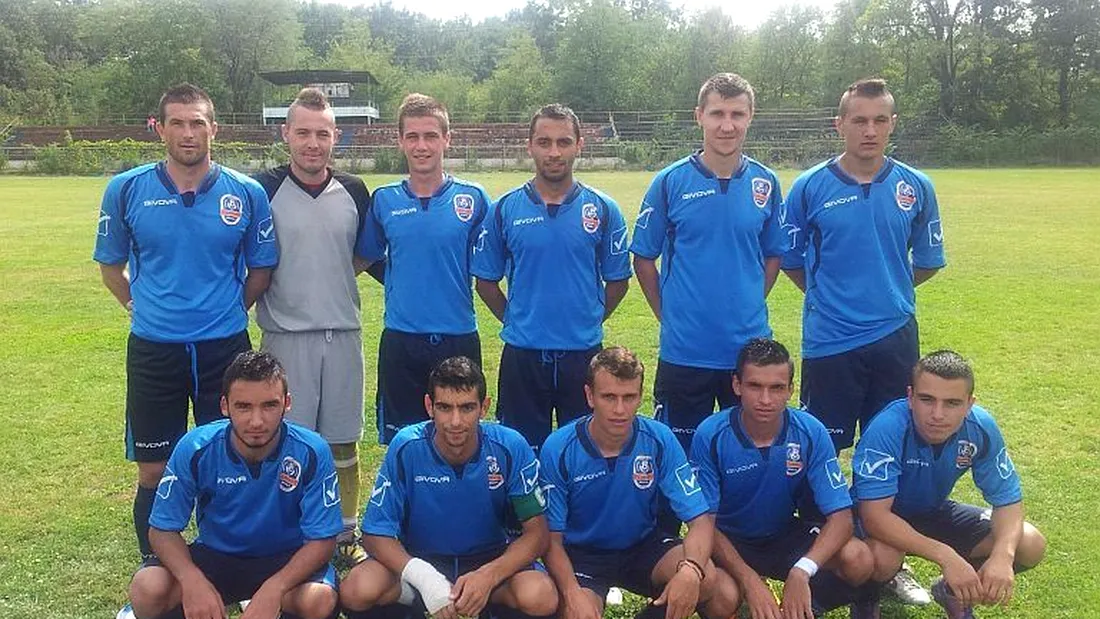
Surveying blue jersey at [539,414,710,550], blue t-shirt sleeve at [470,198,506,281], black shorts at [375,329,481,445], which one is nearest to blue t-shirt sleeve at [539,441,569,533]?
blue jersey at [539,414,710,550]

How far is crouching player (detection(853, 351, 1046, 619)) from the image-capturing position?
3566 millimetres

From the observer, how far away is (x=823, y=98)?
6975cm

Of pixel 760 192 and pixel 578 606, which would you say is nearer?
pixel 578 606

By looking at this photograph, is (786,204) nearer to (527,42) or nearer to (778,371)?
(778,371)

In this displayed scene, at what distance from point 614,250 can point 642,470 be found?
3.98 feet

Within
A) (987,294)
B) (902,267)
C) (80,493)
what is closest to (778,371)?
(902,267)

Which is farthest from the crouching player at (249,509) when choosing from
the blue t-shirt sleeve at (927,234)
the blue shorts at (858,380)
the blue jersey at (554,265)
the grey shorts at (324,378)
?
the blue t-shirt sleeve at (927,234)

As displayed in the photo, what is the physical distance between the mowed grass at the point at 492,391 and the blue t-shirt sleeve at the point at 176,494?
2.38 ft

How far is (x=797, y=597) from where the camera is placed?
3.44 m

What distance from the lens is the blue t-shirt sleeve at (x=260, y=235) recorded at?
421cm

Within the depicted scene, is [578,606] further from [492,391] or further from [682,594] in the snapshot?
[492,391]

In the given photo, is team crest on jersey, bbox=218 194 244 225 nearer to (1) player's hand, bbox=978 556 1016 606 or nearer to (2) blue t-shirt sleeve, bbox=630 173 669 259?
(2) blue t-shirt sleeve, bbox=630 173 669 259

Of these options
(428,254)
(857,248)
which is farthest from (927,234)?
(428,254)

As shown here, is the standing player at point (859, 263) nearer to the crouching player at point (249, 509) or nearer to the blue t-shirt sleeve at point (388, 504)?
the blue t-shirt sleeve at point (388, 504)
